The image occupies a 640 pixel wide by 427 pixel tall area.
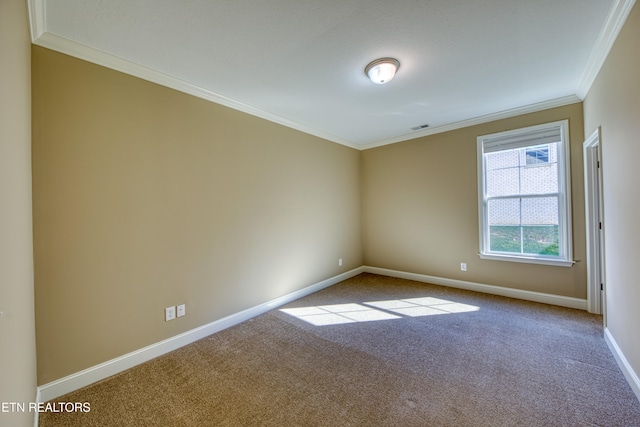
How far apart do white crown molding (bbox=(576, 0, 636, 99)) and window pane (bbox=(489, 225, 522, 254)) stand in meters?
1.82

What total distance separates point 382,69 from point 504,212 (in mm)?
2785

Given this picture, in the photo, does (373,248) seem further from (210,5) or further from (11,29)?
(11,29)

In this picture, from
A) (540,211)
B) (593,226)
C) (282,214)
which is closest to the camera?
(593,226)

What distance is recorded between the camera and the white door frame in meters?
2.79

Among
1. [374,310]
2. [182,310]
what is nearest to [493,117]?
[374,310]

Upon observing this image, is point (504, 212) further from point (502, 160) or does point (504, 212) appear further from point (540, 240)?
point (502, 160)

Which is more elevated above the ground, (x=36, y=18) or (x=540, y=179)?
(x=36, y=18)

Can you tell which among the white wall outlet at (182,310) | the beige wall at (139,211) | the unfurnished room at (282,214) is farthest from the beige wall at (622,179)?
the white wall outlet at (182,310)

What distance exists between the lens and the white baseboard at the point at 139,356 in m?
1.80

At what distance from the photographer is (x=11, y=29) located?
109cm

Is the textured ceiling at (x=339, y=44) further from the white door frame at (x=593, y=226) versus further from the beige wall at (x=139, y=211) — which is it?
the white door frame at (x=593, y=226)

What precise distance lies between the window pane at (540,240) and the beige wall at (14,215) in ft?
15.3

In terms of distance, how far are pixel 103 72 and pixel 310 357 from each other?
9.59ft

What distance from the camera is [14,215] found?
1139 millimetres
